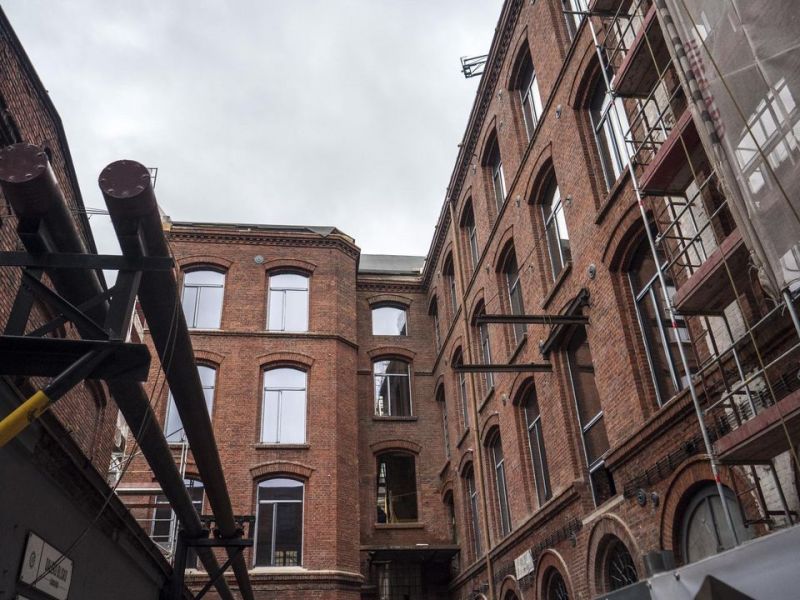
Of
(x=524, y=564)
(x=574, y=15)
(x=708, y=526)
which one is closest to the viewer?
(x=708, y=526)

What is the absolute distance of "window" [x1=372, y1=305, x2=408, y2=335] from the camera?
26.0 metres

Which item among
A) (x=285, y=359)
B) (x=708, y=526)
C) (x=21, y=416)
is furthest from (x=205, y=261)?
(x=21, y=416)

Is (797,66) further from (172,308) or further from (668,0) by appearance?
(172,308)

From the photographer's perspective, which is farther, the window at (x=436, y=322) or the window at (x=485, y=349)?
the window at (x=436, y=322)

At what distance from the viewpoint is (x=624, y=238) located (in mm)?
11336

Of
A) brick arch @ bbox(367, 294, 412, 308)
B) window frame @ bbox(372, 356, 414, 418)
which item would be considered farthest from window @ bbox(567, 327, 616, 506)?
brick arch @ bbox(367, 294, 412, 308)

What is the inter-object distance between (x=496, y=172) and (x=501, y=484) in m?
7.60

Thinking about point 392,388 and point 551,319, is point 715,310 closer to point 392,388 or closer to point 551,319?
point 551,319

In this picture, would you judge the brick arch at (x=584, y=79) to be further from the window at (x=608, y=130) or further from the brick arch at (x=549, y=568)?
the brick arch at (x=549, y=568)

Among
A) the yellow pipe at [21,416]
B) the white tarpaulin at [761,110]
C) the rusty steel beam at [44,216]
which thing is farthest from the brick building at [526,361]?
the yellow pipe at [21,416]

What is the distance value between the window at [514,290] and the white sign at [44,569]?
33.7 ft

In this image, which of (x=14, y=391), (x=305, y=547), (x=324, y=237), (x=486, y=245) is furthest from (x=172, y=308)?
(x=324, y=237)

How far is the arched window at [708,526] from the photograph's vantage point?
8453 mm

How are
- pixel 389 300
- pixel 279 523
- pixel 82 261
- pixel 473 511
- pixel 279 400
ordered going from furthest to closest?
pixel 389 300
pixel 279 400
pixel 279 523
pixel 473 511
pixel 82 261
